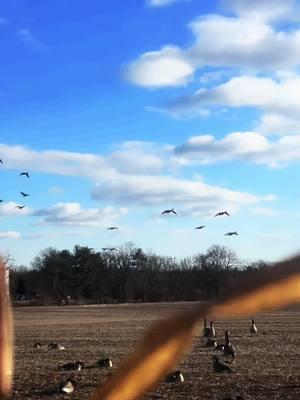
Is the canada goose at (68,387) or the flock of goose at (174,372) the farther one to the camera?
the flock of goose at (174,372)

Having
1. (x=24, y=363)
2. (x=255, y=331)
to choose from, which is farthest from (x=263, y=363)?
(x=255, y=331)

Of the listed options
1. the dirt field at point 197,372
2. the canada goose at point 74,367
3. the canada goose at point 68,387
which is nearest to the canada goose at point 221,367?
the dirt field at point 197,372

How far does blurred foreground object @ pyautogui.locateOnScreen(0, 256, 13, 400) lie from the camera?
111cm

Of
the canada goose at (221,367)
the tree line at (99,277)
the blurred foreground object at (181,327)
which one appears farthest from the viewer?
the tree line at (99,277)

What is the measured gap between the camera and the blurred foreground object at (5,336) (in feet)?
3.63

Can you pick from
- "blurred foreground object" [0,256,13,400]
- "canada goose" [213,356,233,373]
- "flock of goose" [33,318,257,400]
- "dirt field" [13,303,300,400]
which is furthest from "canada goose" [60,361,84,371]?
"blurred foreground object" [0,256,13,400]

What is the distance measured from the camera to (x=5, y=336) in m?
1.15

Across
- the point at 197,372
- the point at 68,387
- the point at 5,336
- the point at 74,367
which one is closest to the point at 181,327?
the point at 5,336

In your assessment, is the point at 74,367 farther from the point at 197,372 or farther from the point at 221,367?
the point at 221,367

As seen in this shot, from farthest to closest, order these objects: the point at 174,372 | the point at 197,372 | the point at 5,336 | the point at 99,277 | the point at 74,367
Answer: the point at 99,277 < the point at 74,367 < the point at 197,372 < the point at 174,372 < the point at 5,336

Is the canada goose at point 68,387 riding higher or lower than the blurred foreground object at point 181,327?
lower

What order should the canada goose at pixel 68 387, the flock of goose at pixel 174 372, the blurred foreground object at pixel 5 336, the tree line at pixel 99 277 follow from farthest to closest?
the tree line at pixel 99 277 → the flock of goose at pixel 174 372 → the canada goose at pixel 68 387 → the blurred foreground object at pixel 5 336

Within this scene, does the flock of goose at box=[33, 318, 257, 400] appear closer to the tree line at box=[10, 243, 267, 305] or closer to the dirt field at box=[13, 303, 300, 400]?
the dirt field at box=[13, 303, 300, 400]

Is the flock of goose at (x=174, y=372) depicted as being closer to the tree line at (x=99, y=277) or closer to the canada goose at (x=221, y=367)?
the canada goose at (x=221, y=367)
